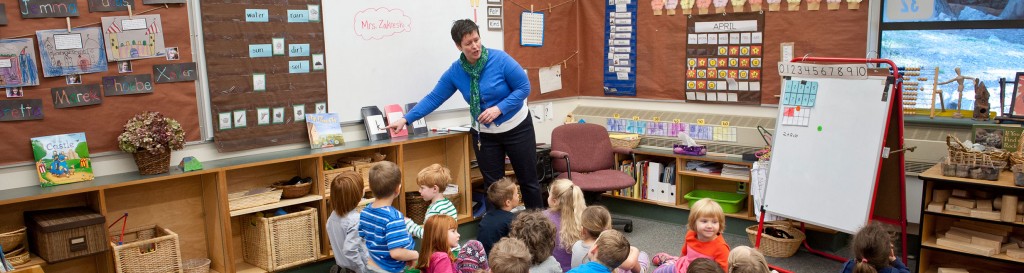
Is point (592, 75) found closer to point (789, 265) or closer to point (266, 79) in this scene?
point (789, 265)

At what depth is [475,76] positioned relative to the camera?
4.74 metres

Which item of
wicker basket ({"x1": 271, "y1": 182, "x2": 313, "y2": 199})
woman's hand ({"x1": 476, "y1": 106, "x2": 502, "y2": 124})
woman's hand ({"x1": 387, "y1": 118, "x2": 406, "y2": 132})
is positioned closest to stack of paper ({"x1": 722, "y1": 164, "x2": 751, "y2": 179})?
woman's hand ({"x1": 476, "y1": 106, "x2": 502, "y2": 124})

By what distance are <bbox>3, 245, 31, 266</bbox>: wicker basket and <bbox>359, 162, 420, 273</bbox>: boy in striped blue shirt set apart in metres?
1.49

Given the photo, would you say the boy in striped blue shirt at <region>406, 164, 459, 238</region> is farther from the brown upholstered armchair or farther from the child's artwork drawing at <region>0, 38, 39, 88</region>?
the child's artwork drawing at <region>0, 38, 39, 88</region>

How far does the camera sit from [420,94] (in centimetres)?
536

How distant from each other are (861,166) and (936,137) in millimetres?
885

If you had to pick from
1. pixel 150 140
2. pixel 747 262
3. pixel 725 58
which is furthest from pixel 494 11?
pixel 747 262

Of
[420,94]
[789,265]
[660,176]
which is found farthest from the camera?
[660,176]

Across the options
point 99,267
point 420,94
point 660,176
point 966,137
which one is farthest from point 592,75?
point 99,267

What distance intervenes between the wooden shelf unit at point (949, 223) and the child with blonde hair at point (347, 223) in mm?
2813

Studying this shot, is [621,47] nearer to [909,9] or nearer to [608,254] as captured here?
[909,9]

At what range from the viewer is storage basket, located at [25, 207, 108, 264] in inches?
139

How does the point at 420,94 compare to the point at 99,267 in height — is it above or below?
above

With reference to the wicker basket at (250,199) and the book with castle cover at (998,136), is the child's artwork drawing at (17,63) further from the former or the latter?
the book with castle cover at (998,136)
